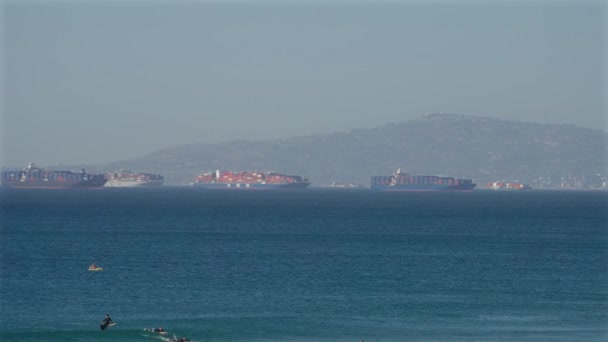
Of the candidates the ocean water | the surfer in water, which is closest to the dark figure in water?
the surfer in water

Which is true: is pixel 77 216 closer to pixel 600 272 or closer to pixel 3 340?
pixel 600 272

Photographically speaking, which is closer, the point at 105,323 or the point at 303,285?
the point at 105,323

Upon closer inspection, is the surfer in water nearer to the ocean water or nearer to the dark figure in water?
the dark figure in water

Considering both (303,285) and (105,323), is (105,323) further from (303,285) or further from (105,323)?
(303,285)

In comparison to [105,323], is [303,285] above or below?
above

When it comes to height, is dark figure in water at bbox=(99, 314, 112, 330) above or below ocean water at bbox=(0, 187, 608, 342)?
below


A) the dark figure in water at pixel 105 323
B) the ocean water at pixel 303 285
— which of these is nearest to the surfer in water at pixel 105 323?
the dark figure in water at pixel 105 323

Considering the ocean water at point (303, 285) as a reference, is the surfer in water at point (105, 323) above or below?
below

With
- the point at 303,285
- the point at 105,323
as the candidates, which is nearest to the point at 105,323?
the point at 105,323

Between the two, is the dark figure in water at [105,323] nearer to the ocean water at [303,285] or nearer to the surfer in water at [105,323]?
the surfer in water at [105,323]
